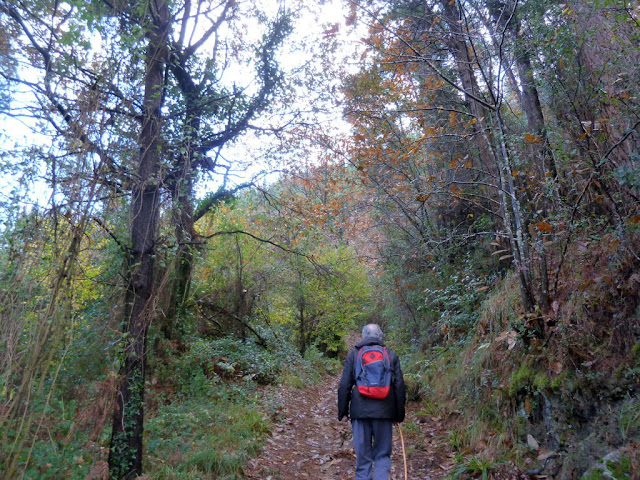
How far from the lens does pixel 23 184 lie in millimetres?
3865

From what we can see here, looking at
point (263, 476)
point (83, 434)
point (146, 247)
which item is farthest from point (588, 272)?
point (83, 434)

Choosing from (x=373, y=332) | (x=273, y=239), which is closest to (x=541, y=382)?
(x=373, y=332)

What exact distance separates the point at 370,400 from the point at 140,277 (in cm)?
307

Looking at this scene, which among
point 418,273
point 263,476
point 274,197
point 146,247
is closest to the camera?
point 146,247

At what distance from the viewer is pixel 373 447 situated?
442 cm

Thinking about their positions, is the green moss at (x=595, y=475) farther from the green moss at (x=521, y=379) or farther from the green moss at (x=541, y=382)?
the green moss at (x=521, y=379)

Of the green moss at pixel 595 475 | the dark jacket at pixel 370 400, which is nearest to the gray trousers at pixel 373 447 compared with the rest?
the dark jacket at pixel 370 400

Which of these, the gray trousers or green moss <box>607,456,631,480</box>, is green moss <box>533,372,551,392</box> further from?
the gray trousers

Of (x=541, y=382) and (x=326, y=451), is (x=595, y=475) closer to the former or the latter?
(x=541, y=382)

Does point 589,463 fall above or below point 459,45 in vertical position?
below

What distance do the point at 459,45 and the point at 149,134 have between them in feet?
22.9

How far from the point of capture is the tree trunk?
4520 millimetres

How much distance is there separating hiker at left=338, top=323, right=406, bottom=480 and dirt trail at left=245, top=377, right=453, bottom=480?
130 centimetres

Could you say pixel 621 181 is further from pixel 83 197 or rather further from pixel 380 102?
pixel 380 102
